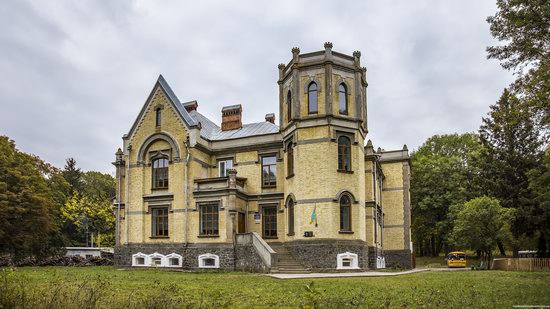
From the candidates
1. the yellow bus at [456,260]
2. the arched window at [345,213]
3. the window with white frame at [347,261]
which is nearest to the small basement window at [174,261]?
the window with white frame at [347,261]

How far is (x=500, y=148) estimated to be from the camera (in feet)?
142

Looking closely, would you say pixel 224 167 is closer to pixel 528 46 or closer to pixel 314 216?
pixel 314 216

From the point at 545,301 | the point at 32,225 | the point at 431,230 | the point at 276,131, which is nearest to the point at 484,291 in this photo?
the point at 545,301

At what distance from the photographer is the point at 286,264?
88.0 feet

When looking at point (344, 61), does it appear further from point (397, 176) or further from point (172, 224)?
point (172, 224)

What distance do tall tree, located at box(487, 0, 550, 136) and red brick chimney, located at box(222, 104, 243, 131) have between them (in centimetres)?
2172

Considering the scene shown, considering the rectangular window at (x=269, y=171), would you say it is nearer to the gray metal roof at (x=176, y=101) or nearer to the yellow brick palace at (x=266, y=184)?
the yellow brick palace at (x=266, y=184)

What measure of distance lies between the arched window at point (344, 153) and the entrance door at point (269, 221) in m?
5.49

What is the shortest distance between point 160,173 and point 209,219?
4872mm

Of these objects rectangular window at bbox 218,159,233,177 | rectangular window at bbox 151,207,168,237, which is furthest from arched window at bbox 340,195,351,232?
rectangular window at bbox 151,207,168,237

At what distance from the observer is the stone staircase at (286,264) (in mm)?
25625

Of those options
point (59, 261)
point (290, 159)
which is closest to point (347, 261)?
point (290, 159)

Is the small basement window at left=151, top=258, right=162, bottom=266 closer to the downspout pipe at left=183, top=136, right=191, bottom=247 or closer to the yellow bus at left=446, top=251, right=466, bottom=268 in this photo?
the downspout pipe at left=183, top=136, right=191, bottom=247

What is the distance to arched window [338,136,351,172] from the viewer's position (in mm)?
28508
